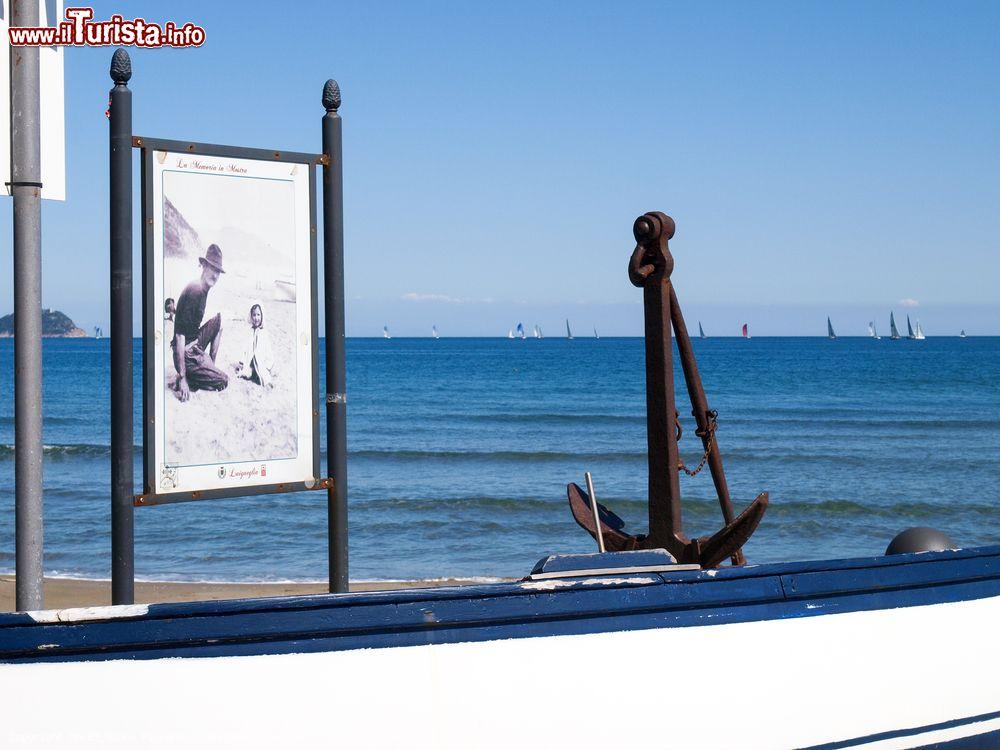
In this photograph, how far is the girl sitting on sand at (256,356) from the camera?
4.59 m

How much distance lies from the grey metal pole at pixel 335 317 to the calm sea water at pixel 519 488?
5.58 meters

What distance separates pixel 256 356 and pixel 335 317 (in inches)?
17.1

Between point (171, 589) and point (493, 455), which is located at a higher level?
point (493, 455)

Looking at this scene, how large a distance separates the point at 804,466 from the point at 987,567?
16901 millimetres

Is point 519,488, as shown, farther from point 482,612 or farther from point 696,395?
point 482,612

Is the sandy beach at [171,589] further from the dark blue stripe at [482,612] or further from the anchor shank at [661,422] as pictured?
the dark blue stripe at [482,612]

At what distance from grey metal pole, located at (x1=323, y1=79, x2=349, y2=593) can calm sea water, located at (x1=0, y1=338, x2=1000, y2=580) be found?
5.58 meters

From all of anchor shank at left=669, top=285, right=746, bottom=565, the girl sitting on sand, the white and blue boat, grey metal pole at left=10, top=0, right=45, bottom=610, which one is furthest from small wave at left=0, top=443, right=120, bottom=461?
the white and blue boat

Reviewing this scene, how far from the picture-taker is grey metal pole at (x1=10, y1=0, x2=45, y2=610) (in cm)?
381

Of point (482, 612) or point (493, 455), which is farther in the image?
point (493, 455)

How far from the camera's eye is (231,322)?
4539 mm

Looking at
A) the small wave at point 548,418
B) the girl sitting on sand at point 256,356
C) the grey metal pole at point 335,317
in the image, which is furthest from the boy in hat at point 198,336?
the small wave at point 548,418

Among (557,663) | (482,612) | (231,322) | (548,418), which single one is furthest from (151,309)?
(548,418)

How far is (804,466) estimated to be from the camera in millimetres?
19828
